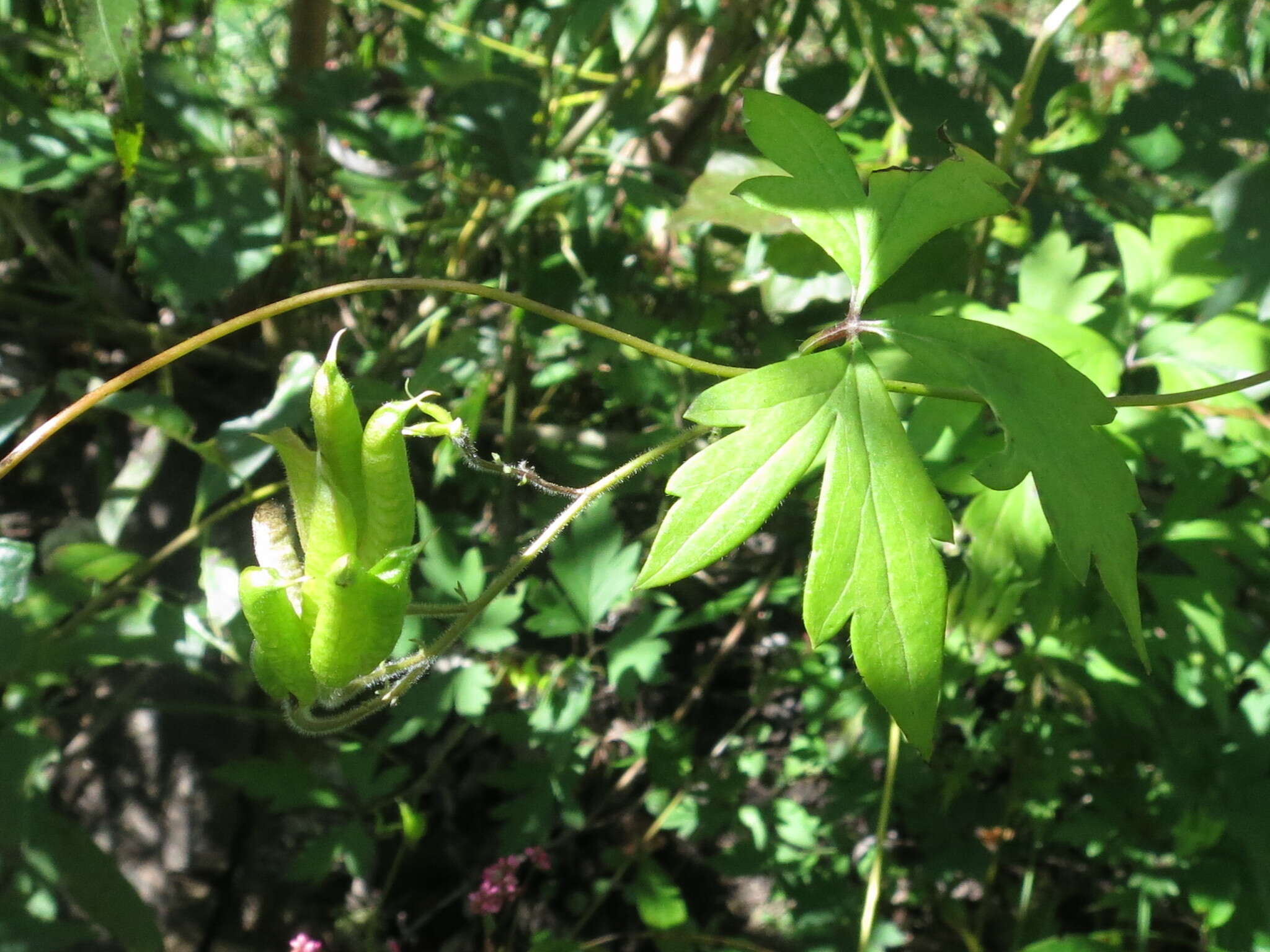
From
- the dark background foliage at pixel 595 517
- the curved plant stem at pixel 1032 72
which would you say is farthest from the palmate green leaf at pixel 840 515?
the curved plant stem at pixel 1032 72

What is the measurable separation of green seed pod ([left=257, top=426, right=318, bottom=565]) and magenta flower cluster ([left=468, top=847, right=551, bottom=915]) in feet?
3.21

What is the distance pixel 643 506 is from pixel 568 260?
0.53 metres

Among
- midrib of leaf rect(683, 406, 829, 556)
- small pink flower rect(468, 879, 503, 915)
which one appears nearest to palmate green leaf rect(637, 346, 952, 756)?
midrib of leaf rect(683, 406, 829, 556)

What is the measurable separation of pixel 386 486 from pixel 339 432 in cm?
5

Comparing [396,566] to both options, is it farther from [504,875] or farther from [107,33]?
[504,875]

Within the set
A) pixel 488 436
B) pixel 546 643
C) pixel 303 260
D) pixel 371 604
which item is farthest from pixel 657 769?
pixel 303 260

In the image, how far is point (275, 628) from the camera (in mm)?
703

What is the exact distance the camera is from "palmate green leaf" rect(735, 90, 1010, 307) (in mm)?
863

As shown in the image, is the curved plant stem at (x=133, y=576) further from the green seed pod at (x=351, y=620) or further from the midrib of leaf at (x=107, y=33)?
the green seed pod at (x=351, y=620)

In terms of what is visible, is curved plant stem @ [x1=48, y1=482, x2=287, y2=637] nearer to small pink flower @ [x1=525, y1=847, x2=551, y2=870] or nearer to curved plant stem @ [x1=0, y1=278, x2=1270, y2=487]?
curved plant stem @ [x1=0, y1=278, x2=1270, y2=487]

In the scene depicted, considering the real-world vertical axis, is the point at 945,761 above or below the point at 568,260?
below

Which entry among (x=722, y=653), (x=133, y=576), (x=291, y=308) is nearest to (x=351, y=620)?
(x=291, y=308)

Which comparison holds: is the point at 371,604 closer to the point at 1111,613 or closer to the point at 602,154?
the point at 1111,613

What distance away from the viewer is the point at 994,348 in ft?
2.57
